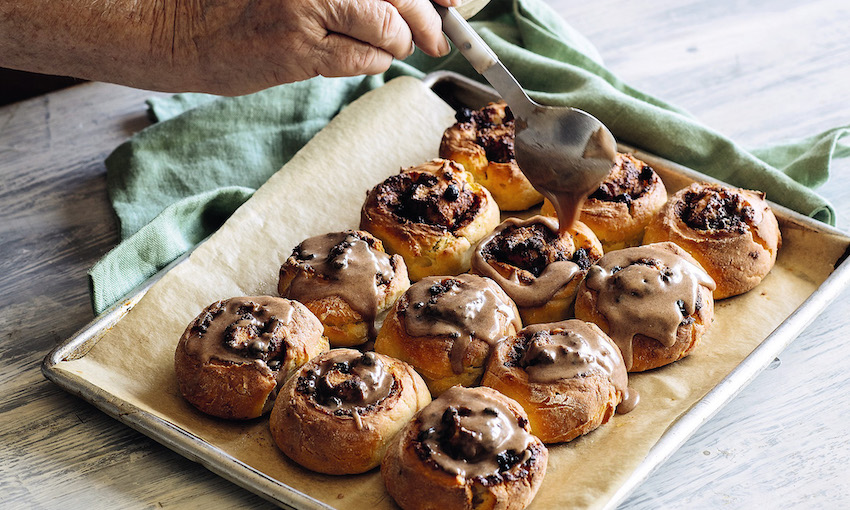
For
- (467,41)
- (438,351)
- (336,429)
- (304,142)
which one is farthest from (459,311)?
(304,142)

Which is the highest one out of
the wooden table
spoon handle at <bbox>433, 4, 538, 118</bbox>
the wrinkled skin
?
the wrinkled skin

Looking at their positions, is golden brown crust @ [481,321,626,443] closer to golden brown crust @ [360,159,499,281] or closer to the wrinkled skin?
golden brown crust @ [360,159,499,281]

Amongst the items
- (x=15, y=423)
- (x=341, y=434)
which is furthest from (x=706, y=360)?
(x=15, y=423)

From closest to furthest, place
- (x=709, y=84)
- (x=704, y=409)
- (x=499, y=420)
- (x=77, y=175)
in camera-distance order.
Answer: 1. (x=499, y=420)
2. (x=704, y=409)
3. (x=77, y=175)
4. (x=709, y=84)

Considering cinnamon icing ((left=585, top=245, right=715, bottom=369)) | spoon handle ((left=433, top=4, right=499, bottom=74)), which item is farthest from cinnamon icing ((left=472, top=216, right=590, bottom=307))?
spoon handle ((left=433, top=4, right=499, bottom=74))

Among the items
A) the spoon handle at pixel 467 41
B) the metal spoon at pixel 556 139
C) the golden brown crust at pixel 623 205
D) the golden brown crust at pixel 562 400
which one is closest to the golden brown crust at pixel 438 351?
the golden brown crust at pixel 562 400

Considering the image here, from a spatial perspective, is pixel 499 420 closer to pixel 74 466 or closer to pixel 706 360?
pixel 706 360
